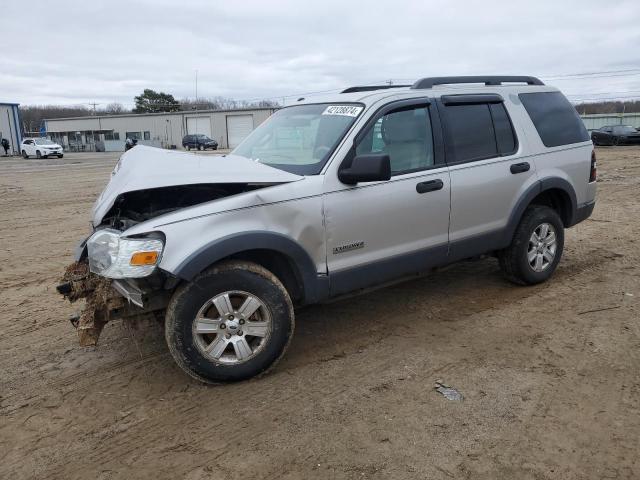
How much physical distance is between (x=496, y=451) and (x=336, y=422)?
923 mm

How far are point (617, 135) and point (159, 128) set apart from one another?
51.3 meters

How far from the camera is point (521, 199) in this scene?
4.96 metres

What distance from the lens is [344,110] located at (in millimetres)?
4227

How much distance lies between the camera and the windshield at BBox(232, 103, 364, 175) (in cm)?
399

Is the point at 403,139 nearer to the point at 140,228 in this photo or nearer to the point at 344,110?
the point at 344,110

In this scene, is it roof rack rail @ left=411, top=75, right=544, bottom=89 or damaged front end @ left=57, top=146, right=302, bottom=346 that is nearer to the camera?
damaged front end @ left=57, top=146, right=302, bottom=346

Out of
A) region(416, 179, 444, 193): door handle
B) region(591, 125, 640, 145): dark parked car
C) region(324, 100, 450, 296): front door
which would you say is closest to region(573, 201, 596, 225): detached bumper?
region(324, 100, 450, 296): front door

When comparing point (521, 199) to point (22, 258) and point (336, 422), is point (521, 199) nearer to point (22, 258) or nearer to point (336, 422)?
point (336, 422)

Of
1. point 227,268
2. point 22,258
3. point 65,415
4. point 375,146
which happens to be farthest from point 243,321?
point 22,258

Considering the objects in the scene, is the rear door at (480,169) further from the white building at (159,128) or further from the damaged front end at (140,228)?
the white building at (159,128)

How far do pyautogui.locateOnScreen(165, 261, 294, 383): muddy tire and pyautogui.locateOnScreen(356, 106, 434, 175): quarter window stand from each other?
1324 millimetres

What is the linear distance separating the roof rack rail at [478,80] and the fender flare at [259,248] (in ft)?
6.48

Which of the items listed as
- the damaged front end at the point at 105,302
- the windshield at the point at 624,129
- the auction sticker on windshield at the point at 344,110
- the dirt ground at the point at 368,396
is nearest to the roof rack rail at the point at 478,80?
the auction sticker on windshield at the point at 344,110

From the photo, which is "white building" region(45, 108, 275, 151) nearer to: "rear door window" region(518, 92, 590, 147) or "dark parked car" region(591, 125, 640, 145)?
"dark parked car" region(591, 125, 640, 145)
